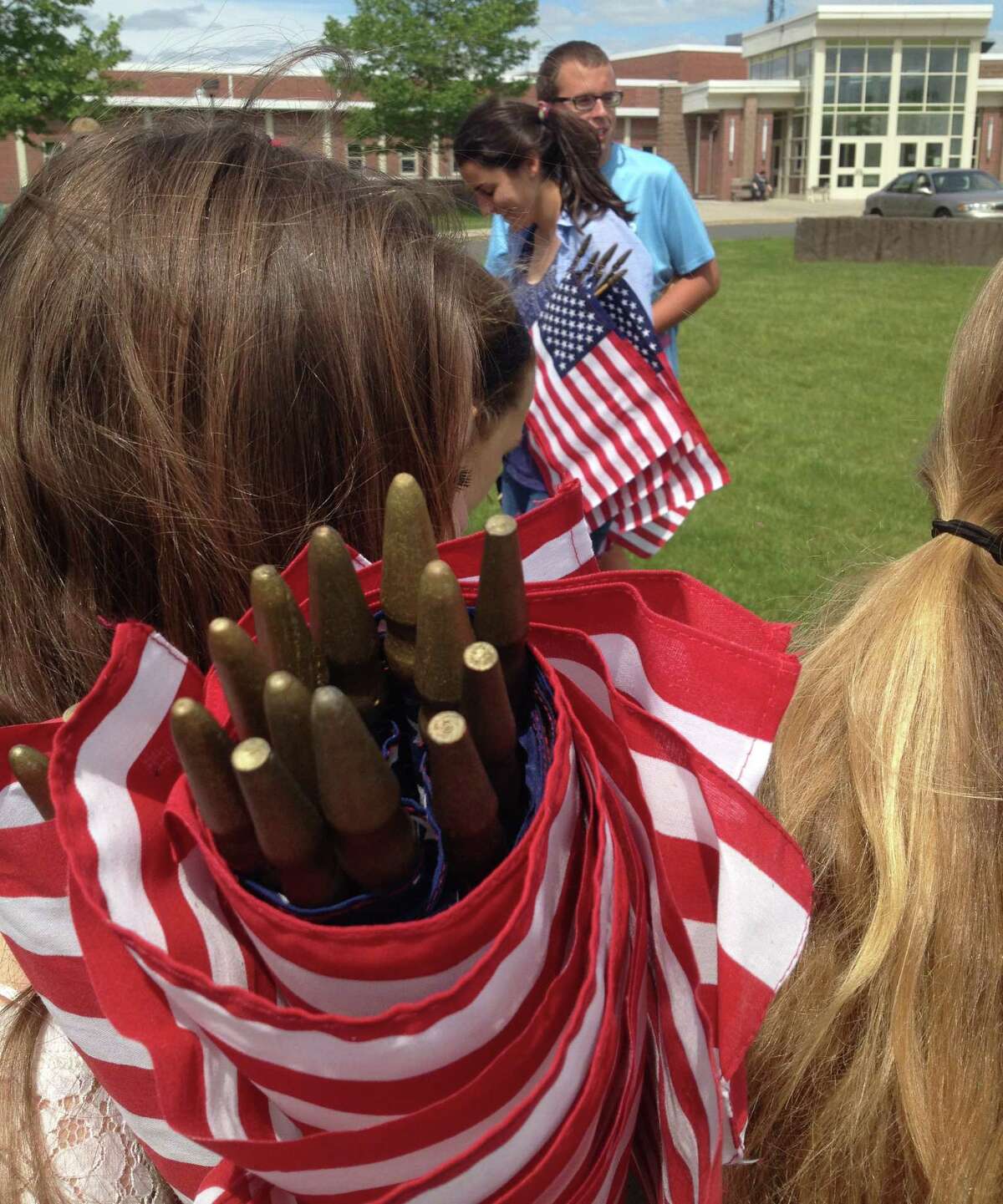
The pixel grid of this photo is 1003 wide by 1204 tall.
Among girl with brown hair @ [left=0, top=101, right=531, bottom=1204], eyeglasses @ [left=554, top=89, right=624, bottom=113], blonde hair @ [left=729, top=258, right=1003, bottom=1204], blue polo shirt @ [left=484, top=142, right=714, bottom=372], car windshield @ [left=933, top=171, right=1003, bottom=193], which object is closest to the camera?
blonde hair @ [left=729, top=258, right=1003, bottom=1204]

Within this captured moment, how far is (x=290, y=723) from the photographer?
564 mm

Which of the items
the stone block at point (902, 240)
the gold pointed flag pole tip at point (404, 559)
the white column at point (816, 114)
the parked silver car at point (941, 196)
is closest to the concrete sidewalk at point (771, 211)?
the white column at point (816, 114)

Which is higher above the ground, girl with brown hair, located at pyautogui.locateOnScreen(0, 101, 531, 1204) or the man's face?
the man's face

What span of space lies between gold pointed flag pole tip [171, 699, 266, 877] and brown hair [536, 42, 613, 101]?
477cm

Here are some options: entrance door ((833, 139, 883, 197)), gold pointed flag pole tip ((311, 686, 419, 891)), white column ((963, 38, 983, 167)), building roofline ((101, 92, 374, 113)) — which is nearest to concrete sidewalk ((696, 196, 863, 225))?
entrance door ((833, 139, 883, 197))

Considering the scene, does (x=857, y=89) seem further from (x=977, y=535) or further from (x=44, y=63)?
(x=977, y=535)

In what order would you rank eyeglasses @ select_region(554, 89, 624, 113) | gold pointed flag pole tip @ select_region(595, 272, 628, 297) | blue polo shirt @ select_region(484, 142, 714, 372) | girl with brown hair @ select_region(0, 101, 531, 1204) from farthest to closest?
eyeglasses @ select_region(554, 89, 624, 113), blue polo shirt @ select_region(484, 142, 714, 372), gold pointed flag pole tip @ select_region(595, 272, 628, 297), girl with brown hair @ select_region(0, 101, 531, 1204)

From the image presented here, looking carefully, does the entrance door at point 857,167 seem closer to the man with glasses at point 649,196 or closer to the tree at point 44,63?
the tree at point 44,63

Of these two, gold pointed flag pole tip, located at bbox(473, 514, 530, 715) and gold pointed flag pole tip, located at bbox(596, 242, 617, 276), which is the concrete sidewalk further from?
gold pointed flag pole tip, located at bbox(473, 514, 530, 715)

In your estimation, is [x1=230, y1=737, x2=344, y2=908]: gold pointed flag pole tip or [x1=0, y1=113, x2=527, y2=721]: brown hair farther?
[x1=0, y1=113, x2=527, y2=721]: brown hair

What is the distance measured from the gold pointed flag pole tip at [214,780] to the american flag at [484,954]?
0.02 meters

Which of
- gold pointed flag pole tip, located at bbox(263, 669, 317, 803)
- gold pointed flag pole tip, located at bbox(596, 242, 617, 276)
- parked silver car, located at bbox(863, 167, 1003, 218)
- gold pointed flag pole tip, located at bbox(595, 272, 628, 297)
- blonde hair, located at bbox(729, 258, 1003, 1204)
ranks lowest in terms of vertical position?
blonde hair, located at bbox(729, 258, 1003, 1204)

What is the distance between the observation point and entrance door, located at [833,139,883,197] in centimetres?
5322

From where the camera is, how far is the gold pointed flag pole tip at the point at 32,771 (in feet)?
2.54
